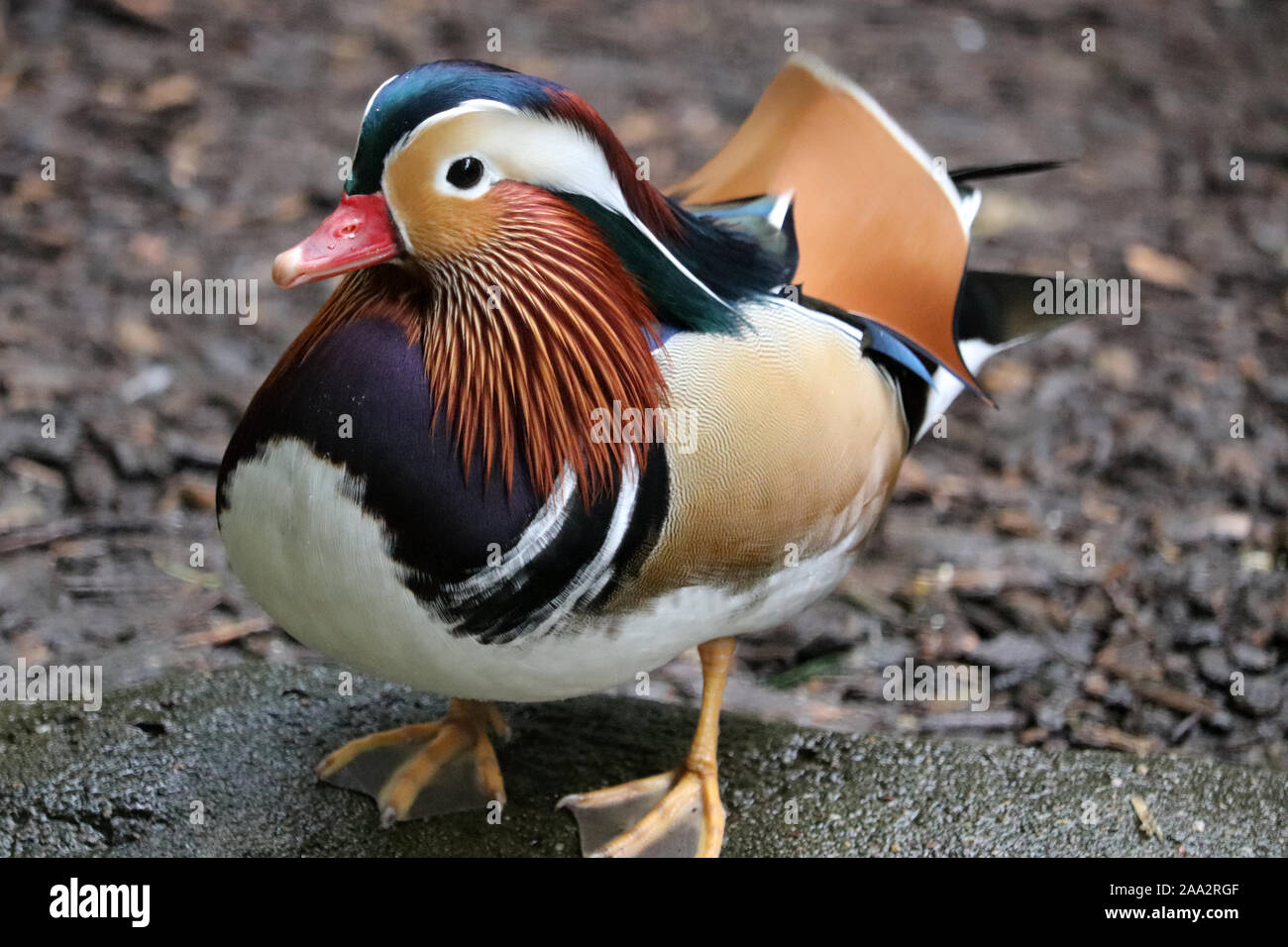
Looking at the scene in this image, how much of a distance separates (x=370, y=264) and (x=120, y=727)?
1065 millimetres

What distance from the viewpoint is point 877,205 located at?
7.83ft

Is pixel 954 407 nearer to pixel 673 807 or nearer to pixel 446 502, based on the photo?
pixel 673 807

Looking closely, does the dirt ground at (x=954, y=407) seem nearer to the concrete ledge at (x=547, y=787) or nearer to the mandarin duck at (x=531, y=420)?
the concrete ledge at (x=547, y=787)

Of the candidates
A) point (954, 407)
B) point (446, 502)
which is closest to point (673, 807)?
point (446, 502)

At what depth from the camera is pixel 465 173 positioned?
173cm

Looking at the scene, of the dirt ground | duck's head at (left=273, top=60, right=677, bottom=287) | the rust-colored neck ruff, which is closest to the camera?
duck's head at (left=273, top=60, right=677, bottom=287)

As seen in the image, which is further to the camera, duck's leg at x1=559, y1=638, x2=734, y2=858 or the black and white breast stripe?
duck's leg at x1=559, y1=638, x2=734, y2=858

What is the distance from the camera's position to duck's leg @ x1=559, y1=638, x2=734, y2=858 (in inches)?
86.9

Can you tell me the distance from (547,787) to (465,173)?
1072 mm

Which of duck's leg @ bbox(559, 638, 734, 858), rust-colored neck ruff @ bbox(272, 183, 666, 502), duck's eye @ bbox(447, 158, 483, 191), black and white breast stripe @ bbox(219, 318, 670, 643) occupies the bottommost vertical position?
duck's leg @ bbox(559, 638, 734, 858)

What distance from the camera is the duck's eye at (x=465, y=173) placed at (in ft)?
5.65

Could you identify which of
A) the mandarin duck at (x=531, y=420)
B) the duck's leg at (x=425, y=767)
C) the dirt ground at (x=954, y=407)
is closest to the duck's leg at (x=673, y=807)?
the mandarin duck at (x=531, y=420)

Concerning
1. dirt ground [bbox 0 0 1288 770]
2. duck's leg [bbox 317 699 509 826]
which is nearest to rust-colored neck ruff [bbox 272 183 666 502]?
duck's leg [bbox 317 699 509 826]

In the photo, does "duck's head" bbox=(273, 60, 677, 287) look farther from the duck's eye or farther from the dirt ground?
the dirt ground
